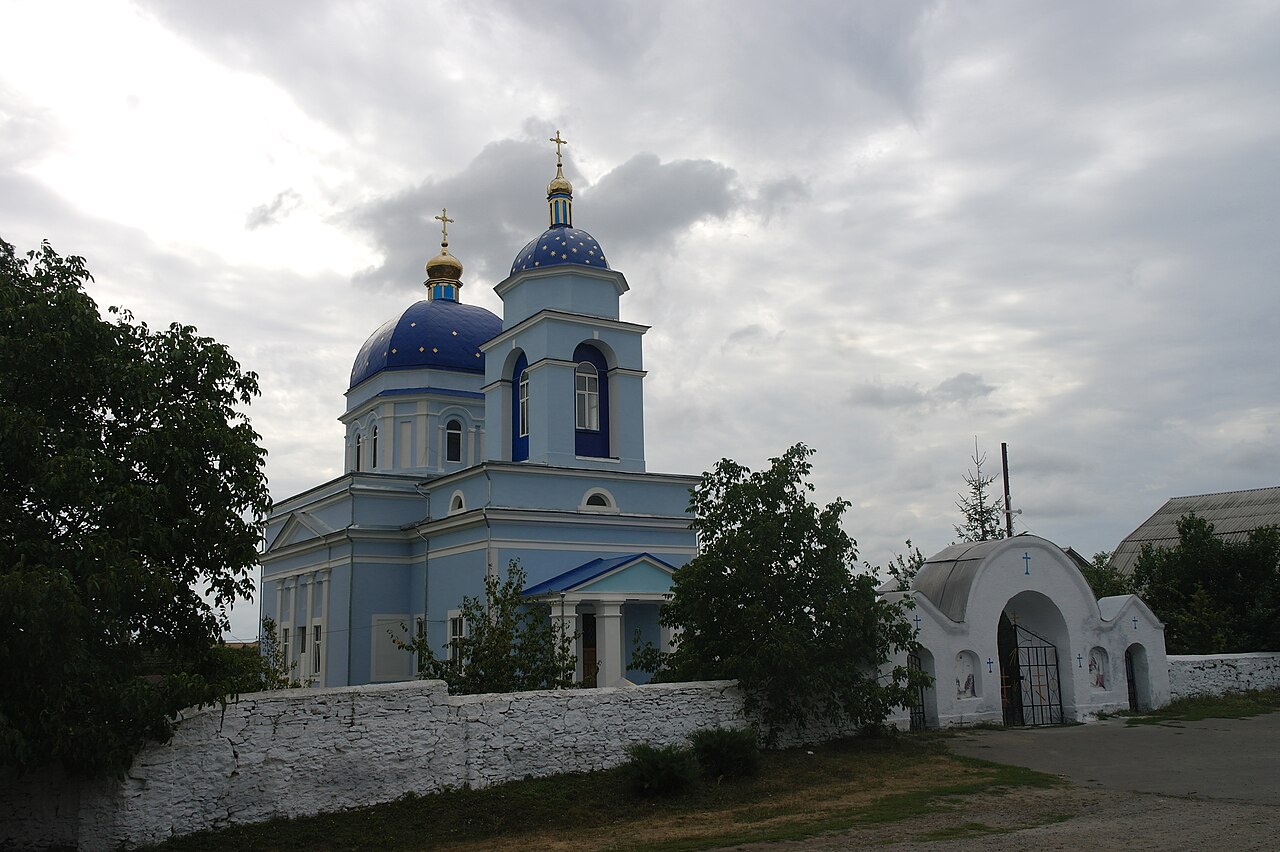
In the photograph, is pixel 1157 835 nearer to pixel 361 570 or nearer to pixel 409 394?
pixel 361 570

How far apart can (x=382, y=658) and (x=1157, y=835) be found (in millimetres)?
20641

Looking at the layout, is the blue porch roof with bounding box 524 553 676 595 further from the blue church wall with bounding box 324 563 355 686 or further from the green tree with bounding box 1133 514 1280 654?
the green tree with bounding box 1133 514 1280 654

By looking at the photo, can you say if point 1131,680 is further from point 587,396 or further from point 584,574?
point 587,396

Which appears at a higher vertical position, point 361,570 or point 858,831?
point 361,570

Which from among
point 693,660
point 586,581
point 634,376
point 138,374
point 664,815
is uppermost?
point 634,376

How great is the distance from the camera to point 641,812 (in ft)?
40.3

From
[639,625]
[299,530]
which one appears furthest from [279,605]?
[639,625]

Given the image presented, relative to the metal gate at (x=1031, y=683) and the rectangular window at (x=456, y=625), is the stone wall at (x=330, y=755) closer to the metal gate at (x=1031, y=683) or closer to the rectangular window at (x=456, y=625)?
the metal gate at (x=1031, y=683)

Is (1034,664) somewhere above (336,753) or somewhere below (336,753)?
above

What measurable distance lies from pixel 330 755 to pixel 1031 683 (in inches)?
528

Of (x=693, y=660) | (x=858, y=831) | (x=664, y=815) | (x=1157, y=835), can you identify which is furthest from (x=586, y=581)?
(x=1157, y=835)

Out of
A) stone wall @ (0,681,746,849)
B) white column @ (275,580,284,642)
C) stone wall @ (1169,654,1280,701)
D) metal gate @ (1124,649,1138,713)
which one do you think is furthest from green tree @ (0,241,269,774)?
white column @ (275,580,284,642)

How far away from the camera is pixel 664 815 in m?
12.1

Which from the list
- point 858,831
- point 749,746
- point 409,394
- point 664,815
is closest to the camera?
point 858,831
